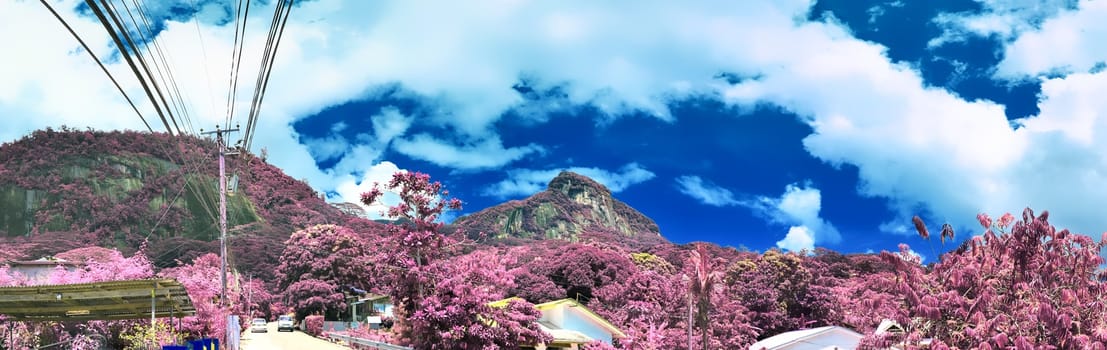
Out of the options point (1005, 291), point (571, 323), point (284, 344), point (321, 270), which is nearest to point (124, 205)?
point (321, 270)

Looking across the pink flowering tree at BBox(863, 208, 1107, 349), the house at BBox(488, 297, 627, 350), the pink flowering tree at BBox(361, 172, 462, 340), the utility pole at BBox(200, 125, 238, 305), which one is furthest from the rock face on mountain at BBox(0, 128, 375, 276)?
the pink flowering tree at BBox(863, 208, 1107, 349)

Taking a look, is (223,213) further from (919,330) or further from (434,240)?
(919,330)

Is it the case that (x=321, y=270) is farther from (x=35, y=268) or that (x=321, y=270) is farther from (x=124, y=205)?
(x=124, y=205)

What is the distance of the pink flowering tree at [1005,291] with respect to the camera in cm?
1248

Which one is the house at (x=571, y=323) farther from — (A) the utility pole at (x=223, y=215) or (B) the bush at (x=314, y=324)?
(B) the bush at (x=314, y=324)

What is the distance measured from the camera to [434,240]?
2256cm

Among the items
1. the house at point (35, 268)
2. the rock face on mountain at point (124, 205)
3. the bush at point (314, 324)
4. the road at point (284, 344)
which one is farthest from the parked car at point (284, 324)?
the rock face on mountain at point (124, 205)

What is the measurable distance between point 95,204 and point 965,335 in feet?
307

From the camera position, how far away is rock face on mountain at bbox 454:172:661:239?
16000 centimetres

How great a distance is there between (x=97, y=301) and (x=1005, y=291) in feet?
65.6

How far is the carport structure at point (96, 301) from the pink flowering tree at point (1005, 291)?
14983 mm

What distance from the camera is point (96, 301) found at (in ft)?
67.5

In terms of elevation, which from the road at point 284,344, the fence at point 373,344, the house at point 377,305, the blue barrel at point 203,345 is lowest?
the blue barrel at point 203,345

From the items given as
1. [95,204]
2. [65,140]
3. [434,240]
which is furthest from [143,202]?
[434,240]
